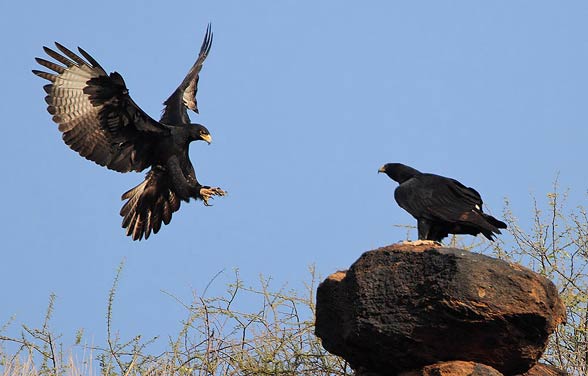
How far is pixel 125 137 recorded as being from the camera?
10.2 m

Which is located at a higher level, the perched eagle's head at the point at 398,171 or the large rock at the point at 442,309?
the perched eagle's head at the point at 398,171

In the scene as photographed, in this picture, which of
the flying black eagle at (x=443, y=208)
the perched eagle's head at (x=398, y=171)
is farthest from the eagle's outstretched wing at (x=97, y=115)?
A: the flying black eagle at (x=443, y=208)

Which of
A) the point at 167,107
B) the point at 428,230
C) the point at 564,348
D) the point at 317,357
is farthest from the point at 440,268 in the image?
the point at 167,107

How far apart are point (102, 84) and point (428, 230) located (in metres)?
3.97

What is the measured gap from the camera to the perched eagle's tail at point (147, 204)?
10414mm

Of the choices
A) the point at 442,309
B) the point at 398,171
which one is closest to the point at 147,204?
the point at 398,171

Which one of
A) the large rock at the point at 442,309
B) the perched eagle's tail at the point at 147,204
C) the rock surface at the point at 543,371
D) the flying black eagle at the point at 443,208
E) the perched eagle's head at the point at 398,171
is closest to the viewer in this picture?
the large rock at the point at 442,309

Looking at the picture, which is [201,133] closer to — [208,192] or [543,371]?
[208,192]

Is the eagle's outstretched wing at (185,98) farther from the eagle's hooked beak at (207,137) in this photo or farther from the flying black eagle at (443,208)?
the flying black eagle at (443,208)

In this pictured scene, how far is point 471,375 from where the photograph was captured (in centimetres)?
628

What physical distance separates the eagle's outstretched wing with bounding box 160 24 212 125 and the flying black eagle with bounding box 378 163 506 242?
151 inches

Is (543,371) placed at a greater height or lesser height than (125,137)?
lesser

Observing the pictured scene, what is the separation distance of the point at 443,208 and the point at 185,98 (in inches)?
228

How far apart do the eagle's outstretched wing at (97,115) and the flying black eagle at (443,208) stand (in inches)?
133
